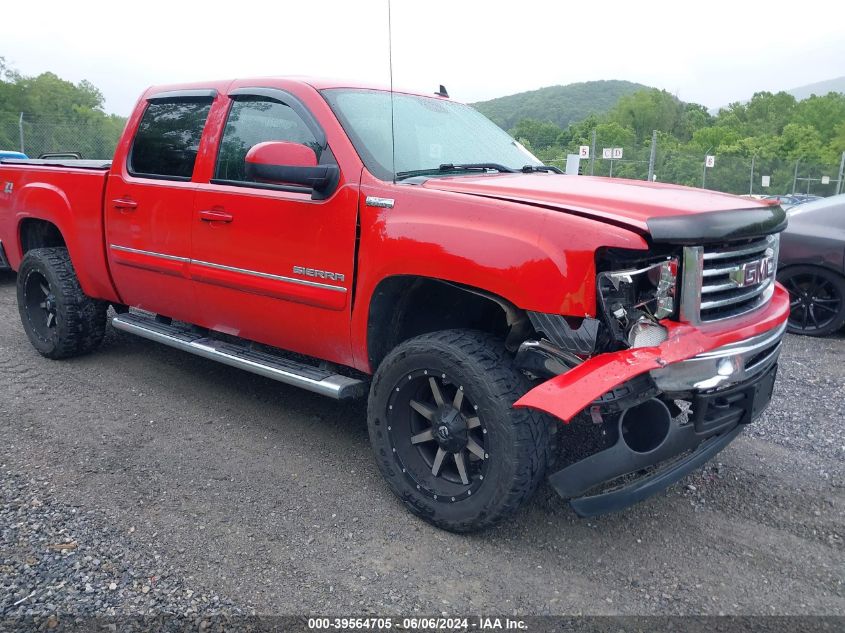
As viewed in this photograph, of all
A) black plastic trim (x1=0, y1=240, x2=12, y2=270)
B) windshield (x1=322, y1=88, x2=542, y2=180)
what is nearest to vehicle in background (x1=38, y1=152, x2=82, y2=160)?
black plastic trim (x1=0, y1=240, x2=12, y2=270)

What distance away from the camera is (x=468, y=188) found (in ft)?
10.4

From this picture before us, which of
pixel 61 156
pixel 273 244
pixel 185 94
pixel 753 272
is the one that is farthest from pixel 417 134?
pixel 61 156

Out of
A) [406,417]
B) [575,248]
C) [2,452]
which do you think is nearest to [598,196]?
[575,248]

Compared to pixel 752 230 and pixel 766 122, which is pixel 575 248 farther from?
pixel 766 122

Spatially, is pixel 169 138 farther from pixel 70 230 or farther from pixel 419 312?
pixel 419 312

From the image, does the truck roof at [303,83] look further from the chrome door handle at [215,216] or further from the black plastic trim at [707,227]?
the black plastic trim at [707,227]

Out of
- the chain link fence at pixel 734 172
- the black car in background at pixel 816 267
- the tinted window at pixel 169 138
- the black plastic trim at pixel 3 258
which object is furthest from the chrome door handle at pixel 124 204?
the chain link fence at pixel 734 172

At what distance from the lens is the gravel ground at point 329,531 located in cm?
265

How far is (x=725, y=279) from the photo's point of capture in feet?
9.18

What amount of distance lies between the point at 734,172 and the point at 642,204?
26.5 meters

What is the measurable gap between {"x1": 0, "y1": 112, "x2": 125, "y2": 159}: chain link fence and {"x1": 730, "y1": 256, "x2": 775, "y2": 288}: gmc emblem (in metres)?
16.3

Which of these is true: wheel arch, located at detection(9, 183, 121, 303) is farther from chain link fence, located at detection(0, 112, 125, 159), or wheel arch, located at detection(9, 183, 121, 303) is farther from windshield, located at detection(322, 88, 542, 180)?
chain link fence, located at detection(0, 112, 125, 159)

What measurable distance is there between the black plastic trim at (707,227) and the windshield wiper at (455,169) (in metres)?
1.31

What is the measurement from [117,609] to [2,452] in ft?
5.67
